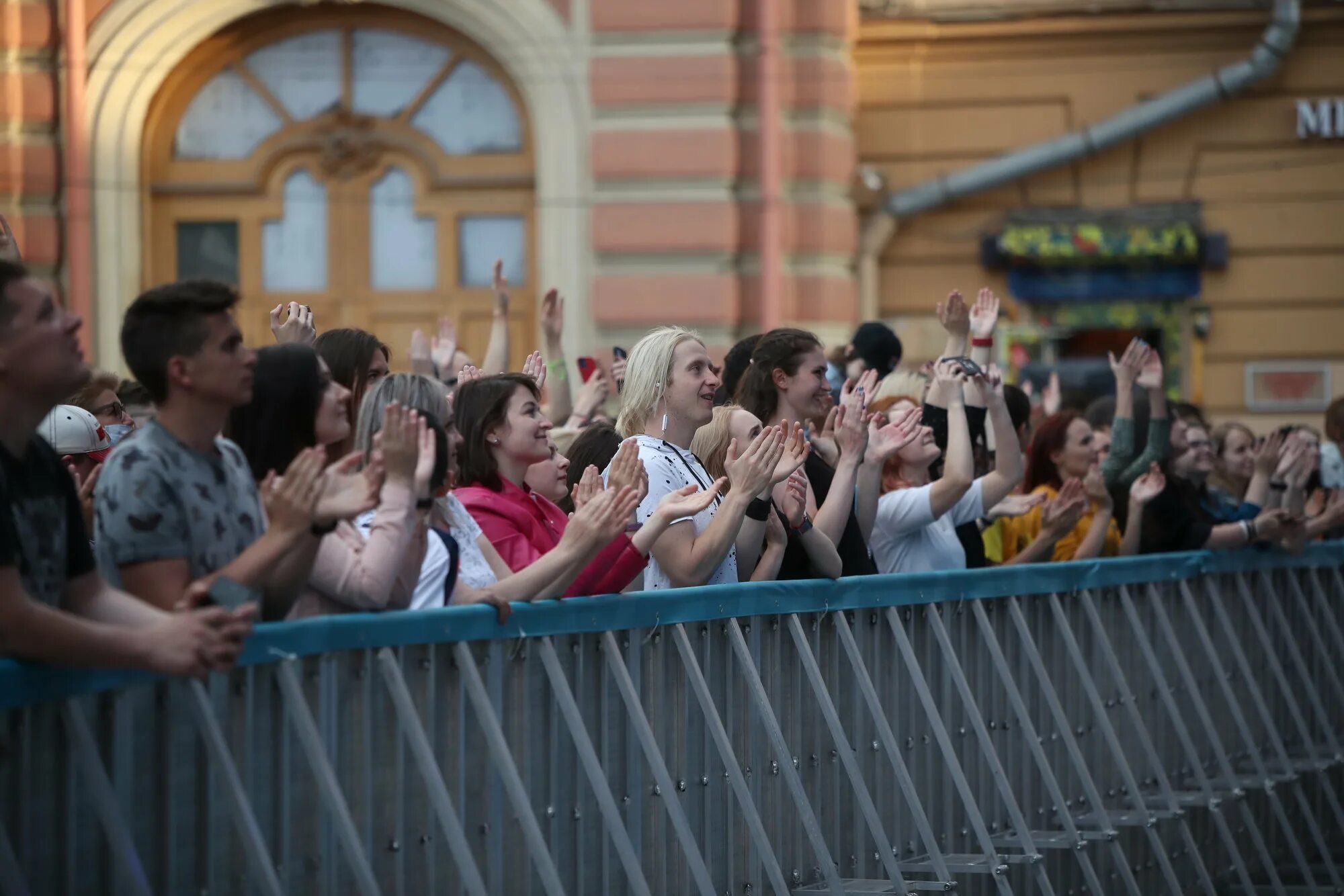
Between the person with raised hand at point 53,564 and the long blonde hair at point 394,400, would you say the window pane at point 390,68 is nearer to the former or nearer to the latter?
the long blonde hair at point 394,400

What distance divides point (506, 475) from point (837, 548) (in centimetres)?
117

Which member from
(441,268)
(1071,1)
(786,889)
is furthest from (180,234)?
(786,889)

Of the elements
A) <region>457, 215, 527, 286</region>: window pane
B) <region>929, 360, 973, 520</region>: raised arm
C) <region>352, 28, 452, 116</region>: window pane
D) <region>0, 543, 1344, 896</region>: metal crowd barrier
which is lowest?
<region>0, 543, 1344, 896</region>: metal crowd barrier

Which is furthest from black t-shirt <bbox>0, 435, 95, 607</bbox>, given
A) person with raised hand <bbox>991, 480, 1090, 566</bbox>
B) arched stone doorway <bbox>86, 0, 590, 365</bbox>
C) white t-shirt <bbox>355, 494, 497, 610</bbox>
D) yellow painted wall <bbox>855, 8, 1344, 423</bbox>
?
yellow painted wall <bbox>855, 8, 1344, 423</bbox>

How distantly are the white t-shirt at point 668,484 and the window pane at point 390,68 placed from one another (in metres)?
10.3

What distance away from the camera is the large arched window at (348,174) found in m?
15.9

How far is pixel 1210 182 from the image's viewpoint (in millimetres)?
15812

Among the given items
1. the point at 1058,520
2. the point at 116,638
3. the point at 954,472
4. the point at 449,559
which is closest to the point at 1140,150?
the point at 1058,520

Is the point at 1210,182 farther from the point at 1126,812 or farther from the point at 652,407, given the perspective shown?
the point at 652,407

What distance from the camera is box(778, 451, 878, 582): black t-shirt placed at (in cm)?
626

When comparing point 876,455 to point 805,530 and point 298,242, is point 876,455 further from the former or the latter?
point 298,242

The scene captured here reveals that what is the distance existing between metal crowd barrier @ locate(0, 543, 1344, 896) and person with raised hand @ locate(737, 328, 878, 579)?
26 cm

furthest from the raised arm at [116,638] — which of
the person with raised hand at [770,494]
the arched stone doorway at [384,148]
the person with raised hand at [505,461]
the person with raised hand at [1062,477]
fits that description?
the arched stone doorway at [384,148]

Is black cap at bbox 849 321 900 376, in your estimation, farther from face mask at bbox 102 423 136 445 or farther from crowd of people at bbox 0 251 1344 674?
face mask at bbox 102 423 136 445
